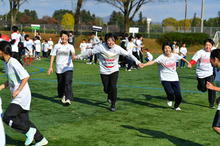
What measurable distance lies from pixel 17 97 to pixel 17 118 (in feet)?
1.26

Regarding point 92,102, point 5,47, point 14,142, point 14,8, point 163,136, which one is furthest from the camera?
point 14,8

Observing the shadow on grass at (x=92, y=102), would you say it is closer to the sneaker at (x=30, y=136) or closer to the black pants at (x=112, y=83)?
the black pants at (x=112, y=83)

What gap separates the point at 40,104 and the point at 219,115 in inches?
224

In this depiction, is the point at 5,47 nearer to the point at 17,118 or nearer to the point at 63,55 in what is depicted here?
the point at 17,118

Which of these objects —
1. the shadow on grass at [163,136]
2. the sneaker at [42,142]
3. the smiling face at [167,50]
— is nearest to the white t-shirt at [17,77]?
the sneaker at [42,142]

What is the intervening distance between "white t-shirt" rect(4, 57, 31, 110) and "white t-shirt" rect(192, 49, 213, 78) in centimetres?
537

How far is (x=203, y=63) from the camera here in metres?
9.35

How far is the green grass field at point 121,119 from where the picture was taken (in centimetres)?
636

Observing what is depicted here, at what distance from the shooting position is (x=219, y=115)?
5117 mm

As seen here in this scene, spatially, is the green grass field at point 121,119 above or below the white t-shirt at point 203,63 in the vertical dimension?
below

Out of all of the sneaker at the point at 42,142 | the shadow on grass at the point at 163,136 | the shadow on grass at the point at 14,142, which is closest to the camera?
the sneaker at the point at 42,142

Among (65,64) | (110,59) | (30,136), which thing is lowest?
(30,136)

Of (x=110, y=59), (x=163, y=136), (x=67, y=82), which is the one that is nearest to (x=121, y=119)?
(x=163, y=136)

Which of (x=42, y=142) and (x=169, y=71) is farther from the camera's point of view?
(x=169, y=71)
